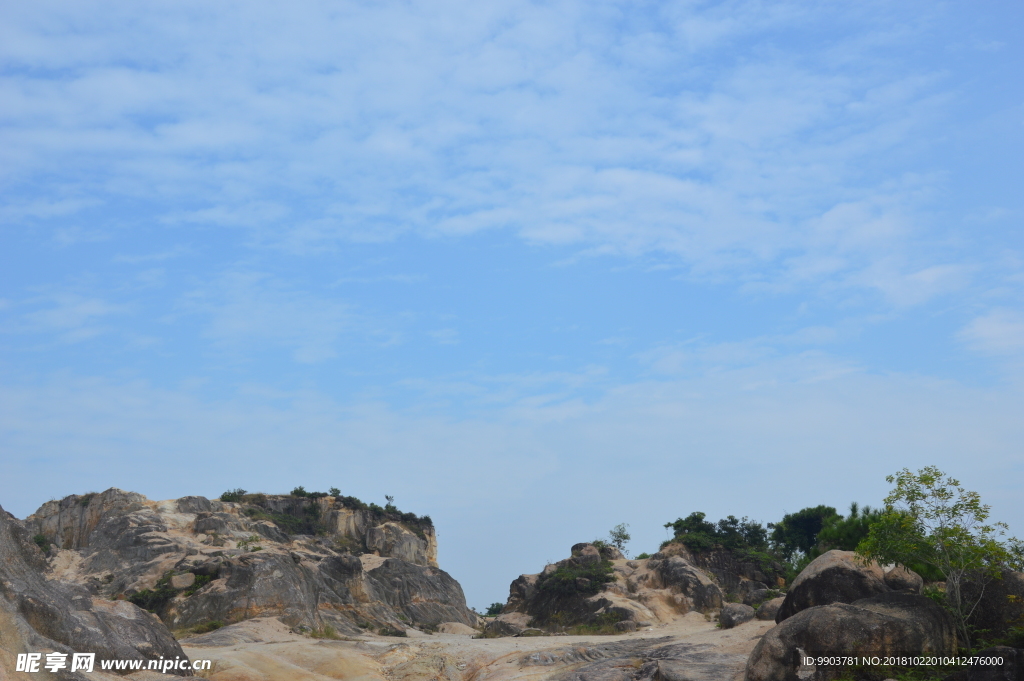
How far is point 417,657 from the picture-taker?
28453mm

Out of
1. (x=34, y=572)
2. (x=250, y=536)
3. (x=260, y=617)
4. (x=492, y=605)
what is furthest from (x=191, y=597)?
(x=492, y=605)

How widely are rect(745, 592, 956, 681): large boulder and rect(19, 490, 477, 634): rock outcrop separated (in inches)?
1079

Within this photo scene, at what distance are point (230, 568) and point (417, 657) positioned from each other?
16272 millimetres

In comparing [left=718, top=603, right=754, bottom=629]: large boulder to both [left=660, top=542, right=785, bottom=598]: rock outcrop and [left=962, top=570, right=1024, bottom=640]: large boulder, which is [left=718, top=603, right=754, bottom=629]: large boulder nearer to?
[left=962, top=570, right=1024, bottom=640]: large boulder

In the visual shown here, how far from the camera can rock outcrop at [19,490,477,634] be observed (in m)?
38.9

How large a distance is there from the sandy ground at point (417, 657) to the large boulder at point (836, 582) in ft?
7.25

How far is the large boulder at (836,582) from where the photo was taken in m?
20.8

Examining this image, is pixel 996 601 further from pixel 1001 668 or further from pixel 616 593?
pixel 616 593

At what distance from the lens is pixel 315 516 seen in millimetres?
75000

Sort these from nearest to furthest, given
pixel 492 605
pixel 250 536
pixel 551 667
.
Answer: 1. pixel 551 667
2. pixel 250 536
3. pixel 492 605

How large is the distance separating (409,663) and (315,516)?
50.4 metres

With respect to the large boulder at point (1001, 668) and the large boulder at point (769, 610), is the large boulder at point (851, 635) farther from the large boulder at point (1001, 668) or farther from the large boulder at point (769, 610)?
the large boulder at point (769, 610)

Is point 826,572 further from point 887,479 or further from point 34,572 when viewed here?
point 34,572

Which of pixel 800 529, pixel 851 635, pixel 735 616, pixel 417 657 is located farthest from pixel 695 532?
pixel 851 635
